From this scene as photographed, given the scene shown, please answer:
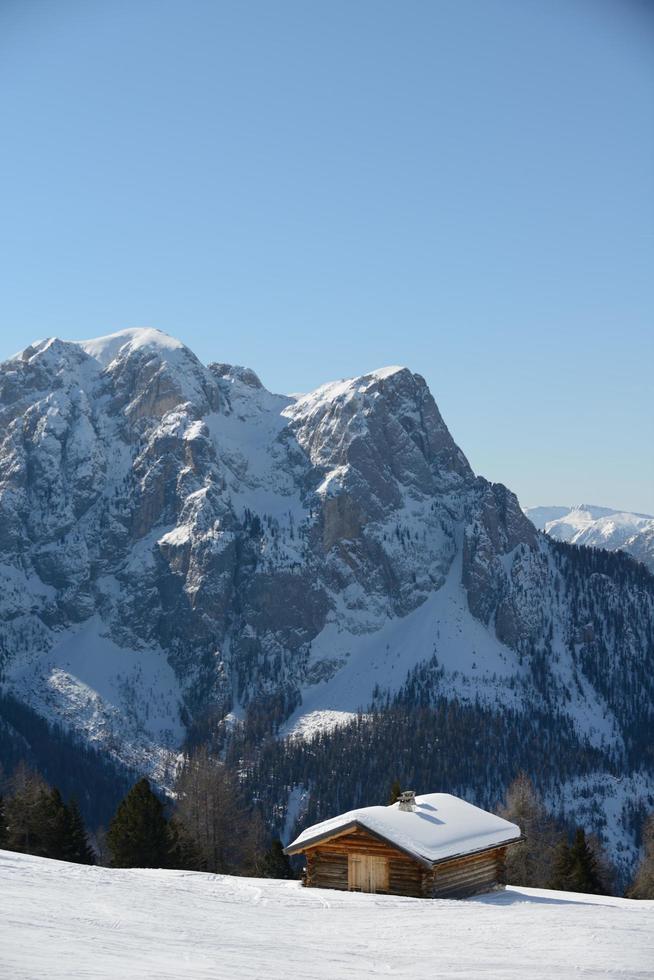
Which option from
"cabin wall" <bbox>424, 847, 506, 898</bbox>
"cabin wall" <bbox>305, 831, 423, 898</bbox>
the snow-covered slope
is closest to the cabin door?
"cabin wall" <bbox>305, 831, 423, 898</bbox>

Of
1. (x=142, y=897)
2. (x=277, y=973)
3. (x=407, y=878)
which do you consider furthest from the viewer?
(x=407, y=878)

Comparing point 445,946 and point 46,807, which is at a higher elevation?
point 46,807

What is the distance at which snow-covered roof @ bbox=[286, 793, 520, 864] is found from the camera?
4784 centimetres

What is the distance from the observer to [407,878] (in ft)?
156

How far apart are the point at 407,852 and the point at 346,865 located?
4455 mm

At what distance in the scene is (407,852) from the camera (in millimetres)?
46781

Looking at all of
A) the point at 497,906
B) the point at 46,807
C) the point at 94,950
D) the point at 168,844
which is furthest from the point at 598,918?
the point at 46,807

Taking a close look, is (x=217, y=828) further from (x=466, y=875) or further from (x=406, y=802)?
(x=466, y=875)

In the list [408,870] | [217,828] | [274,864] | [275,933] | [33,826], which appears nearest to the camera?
[275,933]

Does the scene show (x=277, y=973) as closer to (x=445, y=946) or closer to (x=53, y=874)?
(x=445, y=946)

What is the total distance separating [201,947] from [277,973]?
3338mm

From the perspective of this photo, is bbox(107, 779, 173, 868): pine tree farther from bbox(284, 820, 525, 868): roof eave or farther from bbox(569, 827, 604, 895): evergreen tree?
bbox(569, 827, 604, 895): evergreen tree

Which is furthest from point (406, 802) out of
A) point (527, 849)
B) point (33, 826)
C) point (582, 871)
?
point (527, 849)

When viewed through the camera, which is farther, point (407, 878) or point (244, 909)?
point (407, 878)
